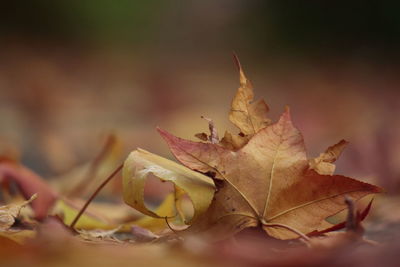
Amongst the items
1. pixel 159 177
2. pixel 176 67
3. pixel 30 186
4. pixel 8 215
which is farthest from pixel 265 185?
pixel 176 67

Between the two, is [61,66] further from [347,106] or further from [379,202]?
[379,202]

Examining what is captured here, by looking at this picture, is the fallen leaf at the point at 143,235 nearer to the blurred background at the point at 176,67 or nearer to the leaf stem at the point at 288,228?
the leaf stem at the point at 288,228

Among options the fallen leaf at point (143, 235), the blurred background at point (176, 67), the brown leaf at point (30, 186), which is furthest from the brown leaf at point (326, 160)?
the blurred background at point (176, 67)

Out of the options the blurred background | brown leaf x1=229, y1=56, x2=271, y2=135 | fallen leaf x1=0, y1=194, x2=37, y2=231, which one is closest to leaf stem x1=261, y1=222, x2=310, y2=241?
brown leaf x1=229, y1=56, x2=271, y2=135

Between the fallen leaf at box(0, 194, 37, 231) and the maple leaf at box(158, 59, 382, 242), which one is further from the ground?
the maple leaf at box(158, 59, 382, 242)

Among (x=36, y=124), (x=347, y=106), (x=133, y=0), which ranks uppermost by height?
(x=133, y=0)

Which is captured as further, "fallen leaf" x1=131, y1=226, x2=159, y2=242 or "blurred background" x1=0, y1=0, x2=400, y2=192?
"blurred background" x1=0, y1=0, x2=400, y2=192

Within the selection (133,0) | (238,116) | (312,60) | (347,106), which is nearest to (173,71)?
(133,0)

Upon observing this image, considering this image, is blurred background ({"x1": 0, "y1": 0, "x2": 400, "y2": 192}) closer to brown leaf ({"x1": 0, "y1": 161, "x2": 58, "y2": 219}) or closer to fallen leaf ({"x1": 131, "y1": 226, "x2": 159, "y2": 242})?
brown leaf ({"x1": 0, "y1": 161, "x2": 58, "y2": 219})
